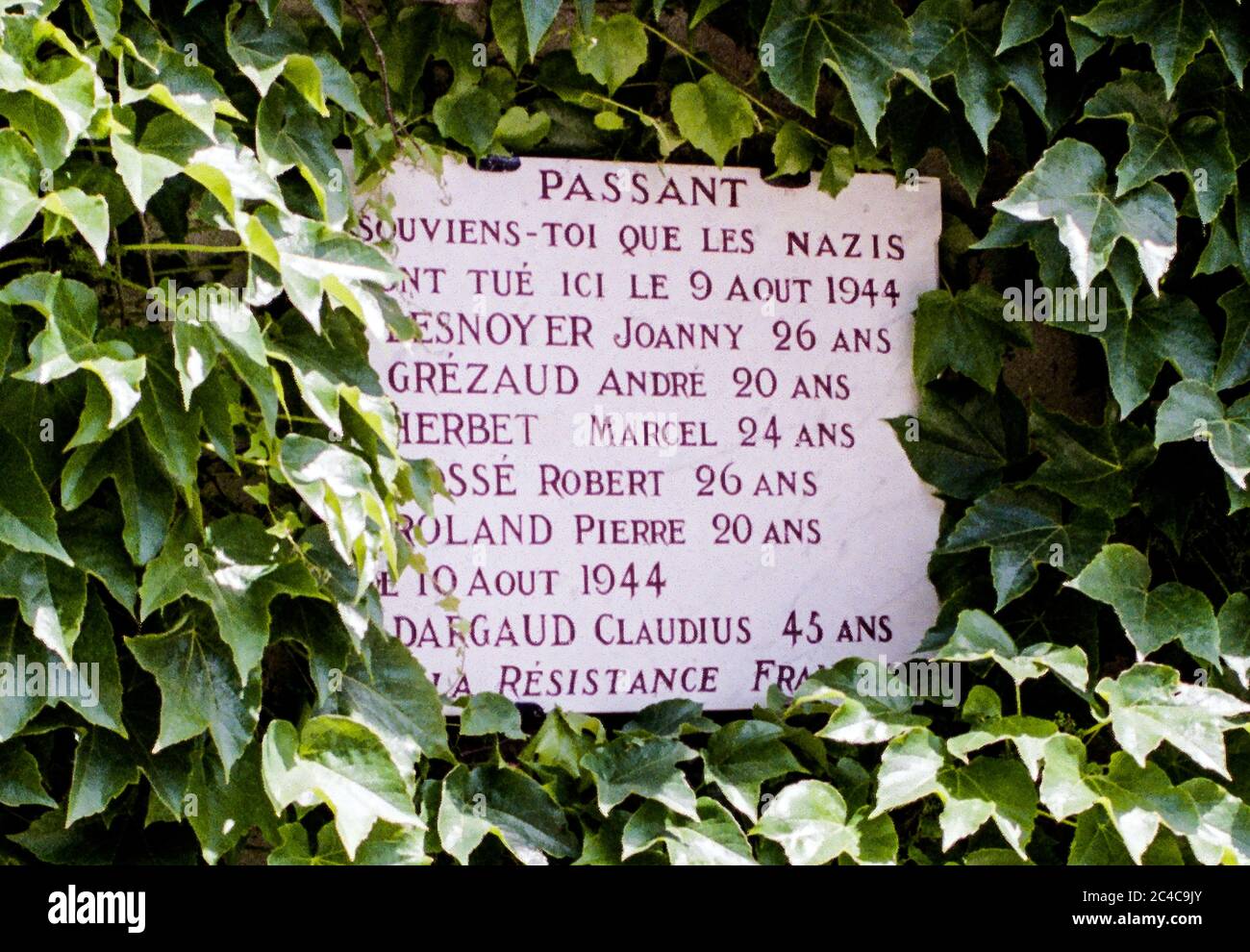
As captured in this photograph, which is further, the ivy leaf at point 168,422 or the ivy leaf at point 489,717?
the ivy leaf at point 489,717

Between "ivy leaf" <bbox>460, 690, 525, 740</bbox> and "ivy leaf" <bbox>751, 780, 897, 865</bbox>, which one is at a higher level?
"ivy leaf" <bbox>460, 690, 525, 740</bbox>

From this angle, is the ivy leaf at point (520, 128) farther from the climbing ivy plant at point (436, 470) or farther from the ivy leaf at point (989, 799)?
the ivy leaf at point (989, 799)

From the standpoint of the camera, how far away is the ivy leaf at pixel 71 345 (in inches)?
68.7

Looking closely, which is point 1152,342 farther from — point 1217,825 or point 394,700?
point 394,700

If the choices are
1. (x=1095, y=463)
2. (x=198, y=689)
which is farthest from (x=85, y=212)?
(x=1095, y=463)

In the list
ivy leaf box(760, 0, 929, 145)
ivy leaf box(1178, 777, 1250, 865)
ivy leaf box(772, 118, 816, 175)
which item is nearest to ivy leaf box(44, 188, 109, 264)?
ivy leaf box(760, 0, 929, 145)

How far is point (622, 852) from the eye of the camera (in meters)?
2.19

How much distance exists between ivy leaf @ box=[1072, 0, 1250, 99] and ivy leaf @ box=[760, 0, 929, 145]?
319 millimetres

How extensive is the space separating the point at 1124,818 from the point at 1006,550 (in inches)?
20.4

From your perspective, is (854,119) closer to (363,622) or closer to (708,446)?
(708,446)

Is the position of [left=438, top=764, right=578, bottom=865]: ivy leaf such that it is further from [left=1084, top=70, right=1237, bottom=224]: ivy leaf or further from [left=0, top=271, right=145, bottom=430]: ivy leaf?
[left=1084, top=70, right=1237, bottom=224]: ivy leaf

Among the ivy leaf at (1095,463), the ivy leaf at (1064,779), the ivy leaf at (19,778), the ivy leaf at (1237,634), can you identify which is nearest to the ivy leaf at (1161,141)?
the ivy leaf at (1095,463)

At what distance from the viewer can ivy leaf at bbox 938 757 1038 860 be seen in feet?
7.07

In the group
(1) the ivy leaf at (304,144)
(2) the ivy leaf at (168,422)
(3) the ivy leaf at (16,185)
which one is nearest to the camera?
(3) the ivy leaf at (16,185)
